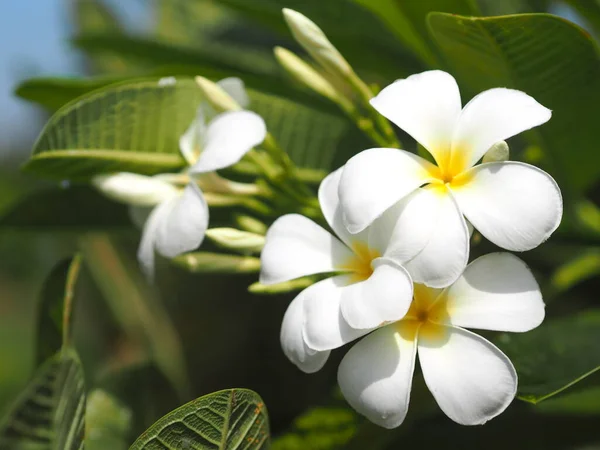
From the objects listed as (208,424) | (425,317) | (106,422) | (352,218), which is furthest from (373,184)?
(106,422)

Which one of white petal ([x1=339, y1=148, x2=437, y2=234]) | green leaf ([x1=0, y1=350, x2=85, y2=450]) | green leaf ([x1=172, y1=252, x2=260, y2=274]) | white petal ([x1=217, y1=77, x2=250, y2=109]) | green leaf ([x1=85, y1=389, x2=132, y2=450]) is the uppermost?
white petal ([x1=339, y1=148, x2=437, y2=234])

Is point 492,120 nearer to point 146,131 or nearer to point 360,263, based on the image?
point 360,263

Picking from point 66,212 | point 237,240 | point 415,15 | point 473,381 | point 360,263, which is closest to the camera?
point 473,381

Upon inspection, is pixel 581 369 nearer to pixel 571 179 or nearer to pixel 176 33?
pixel 571 179

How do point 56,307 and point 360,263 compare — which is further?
point 56,307

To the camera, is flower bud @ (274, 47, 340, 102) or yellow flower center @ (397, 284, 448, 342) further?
flower bud @ (274, 47, 340, 102)

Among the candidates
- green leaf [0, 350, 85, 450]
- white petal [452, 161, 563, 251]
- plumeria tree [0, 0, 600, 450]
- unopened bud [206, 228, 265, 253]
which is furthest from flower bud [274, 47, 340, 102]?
green leaf [0, 350, 85, 450]

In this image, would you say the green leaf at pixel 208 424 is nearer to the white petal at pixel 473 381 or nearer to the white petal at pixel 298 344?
the white petal at pixel 298 344

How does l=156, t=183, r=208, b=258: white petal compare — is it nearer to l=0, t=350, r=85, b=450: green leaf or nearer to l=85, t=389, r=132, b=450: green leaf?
l=0, t=350, r=85, b=450: green leaf
